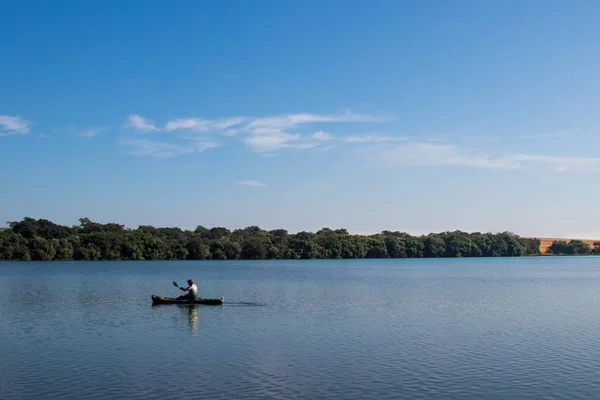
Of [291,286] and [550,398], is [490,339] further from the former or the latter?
[291,286]

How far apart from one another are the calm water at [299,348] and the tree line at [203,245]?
84125mm

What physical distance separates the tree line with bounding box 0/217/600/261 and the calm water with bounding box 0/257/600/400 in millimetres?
84125

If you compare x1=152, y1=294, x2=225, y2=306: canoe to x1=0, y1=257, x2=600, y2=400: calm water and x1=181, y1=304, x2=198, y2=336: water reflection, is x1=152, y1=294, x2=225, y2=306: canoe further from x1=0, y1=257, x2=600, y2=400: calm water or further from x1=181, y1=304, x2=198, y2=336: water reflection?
x1=0, y1=257, x2=600, y2=400: calm water

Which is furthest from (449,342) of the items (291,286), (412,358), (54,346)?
(291,286)

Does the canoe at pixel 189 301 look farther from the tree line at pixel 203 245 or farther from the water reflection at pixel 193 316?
→ the tree line at pixel 203 245

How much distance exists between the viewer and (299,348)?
25.4 metres

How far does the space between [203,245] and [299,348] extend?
12146 cm

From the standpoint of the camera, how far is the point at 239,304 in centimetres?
4250

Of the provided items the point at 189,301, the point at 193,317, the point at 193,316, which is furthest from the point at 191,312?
the point at 189,301

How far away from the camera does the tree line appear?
12481cm

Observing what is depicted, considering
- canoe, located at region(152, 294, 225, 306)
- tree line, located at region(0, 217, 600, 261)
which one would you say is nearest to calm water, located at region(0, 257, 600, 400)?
canoe, located at region(152, 294, 225, 306)

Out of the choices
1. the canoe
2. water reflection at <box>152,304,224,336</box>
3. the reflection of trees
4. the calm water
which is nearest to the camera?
the calm water

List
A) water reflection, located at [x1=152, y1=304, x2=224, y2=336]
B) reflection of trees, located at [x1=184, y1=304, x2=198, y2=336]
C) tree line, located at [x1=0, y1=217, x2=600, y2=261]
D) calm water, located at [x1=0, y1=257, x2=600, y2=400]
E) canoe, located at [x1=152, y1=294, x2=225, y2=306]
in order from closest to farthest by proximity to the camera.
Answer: calm water, located at [x1=0, y1=257, x2=600, y2=400] < reflection of trees, located at [x1=184, y1=304, x2=198, y2=336] < water reflection, located at [x1=152, y1=304, x2=224, y2=336] < canoe, located at [x1=152, y1=294, x2=225, y2=306] < tree line, located at [x1=0, y1=217, x2=600, y2=261]

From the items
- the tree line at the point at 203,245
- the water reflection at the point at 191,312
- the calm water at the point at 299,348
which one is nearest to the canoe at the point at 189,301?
the water reflection at the point at 191,312
